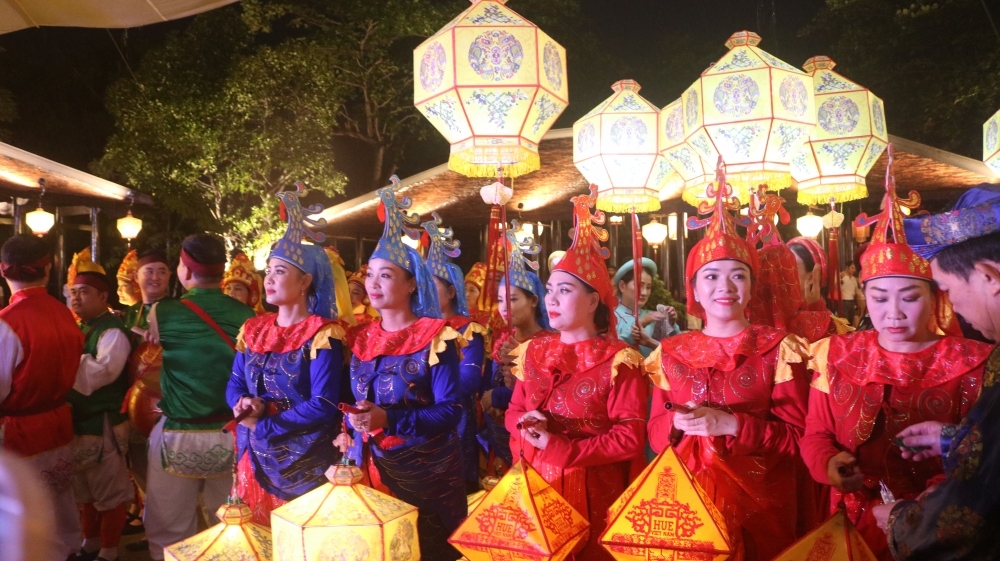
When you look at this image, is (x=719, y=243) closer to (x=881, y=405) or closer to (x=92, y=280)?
(x=881, y=405)

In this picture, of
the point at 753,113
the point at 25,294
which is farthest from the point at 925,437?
the point at 25,294

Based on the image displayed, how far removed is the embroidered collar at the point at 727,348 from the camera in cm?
319

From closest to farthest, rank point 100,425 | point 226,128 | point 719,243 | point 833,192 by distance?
point 719,243 < point 100,425 < point 833,192 < point 226,128

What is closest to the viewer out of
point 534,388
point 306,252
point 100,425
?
point 534,388

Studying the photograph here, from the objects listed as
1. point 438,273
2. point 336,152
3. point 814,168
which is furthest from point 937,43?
point 438,273

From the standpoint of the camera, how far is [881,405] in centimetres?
284

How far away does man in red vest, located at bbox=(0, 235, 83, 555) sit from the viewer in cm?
485

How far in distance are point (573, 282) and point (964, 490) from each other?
2.12m

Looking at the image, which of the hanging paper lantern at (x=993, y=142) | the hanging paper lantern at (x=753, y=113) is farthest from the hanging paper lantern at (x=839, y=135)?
the hanging paper lantern at (x=993, y=142)

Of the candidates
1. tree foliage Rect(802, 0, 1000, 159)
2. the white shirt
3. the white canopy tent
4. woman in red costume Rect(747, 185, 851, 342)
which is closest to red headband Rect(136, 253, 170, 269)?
the white shirt

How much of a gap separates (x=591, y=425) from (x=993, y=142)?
659cm

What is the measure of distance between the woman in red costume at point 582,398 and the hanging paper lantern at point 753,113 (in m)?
2.46

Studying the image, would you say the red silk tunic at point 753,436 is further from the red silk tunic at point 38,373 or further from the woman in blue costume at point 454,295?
the red silk tunic at point 38,373

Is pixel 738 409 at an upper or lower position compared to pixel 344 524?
upper
